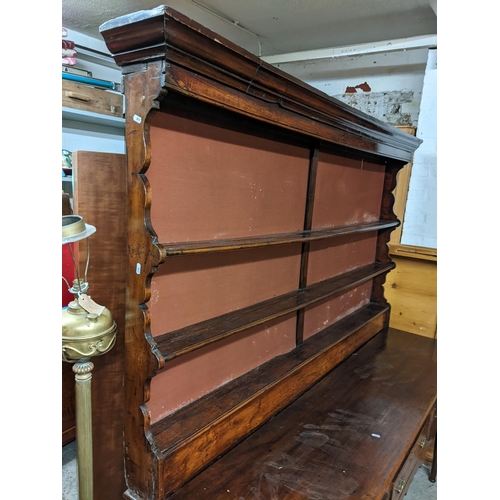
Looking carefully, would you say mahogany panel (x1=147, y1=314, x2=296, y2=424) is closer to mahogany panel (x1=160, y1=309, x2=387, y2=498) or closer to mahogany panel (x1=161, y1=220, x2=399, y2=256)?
mahogany panel (x1=160, y1=309, x2=387, y2=498)

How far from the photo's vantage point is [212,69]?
3.06ft

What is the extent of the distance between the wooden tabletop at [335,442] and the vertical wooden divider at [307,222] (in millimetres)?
274

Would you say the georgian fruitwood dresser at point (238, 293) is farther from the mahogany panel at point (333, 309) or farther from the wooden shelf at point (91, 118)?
the wooden shelf at point (91, 118)

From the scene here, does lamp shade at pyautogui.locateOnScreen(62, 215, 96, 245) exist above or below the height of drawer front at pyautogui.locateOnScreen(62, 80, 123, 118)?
below

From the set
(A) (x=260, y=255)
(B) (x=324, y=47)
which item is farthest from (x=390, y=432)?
(B) (x=324, y=47)

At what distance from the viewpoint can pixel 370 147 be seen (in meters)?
1.79

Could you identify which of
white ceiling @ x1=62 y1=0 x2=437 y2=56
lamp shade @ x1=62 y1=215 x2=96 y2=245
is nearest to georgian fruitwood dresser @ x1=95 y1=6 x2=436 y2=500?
lamp shade @ x1=62 y1=215 x2=96 y2=245

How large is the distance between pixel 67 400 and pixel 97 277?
3.14 feet

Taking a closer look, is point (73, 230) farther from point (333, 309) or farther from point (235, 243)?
point (333, 309)

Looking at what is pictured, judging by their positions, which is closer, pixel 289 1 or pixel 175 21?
pixel 175 21

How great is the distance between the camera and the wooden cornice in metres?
0.83

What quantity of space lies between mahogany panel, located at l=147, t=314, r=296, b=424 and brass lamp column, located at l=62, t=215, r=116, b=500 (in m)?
0.18

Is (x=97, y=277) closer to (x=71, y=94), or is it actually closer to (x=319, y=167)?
(x=319, y=167)

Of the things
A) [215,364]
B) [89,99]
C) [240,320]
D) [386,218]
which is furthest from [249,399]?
[89,99]
